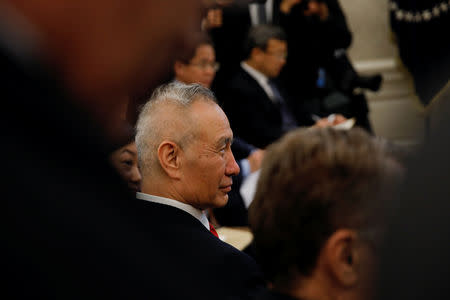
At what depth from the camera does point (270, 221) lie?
0.76 meters

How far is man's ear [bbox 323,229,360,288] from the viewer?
710 millimetres

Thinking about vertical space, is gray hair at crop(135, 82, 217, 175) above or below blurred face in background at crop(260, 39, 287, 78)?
above

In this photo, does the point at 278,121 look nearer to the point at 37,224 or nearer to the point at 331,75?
the point at 331,75

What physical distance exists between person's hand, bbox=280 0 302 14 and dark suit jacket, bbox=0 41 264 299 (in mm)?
3790

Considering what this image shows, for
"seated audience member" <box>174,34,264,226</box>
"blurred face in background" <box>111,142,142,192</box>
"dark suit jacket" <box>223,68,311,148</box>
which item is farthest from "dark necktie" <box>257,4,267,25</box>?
"blurred face in background" <box>111,142,142,192</box>

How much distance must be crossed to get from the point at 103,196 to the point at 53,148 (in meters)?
0.05

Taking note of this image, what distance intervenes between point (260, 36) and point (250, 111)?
617 millimetres

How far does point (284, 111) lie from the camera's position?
371cm

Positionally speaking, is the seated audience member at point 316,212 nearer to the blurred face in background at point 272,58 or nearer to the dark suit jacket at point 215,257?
the dark suit jacket at point 215,257

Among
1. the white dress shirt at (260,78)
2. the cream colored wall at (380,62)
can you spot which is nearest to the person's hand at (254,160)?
the white dress shirt at (260,78)

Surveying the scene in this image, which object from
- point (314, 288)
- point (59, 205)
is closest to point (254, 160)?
point (314, 288)

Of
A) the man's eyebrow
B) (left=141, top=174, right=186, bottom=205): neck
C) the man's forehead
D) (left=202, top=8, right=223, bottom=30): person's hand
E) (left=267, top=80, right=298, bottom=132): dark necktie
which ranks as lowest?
(left=267, top=80, right=298, bottom=132): dark necktie

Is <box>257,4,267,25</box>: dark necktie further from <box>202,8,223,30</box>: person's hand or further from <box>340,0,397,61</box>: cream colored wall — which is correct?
<box>340,0,397,61</box>: cream colored wall

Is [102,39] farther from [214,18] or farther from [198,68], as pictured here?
[214,18]
